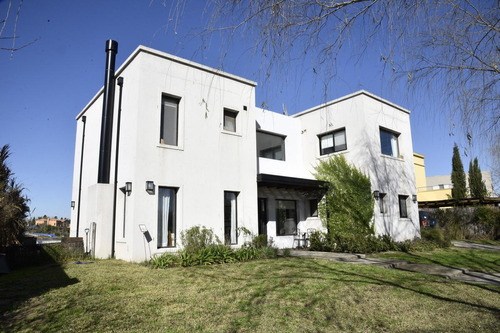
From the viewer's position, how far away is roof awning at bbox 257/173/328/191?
12675mm

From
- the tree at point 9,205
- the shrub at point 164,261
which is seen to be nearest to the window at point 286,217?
the shrub at point 164,261

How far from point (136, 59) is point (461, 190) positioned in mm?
31798

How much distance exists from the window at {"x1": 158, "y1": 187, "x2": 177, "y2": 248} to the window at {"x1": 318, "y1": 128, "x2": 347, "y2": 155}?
8.49 metres

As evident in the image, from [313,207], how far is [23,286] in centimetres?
1187

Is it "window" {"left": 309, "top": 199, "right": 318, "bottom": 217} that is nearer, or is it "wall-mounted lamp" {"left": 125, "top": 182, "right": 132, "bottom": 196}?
"wall-mounted lamp" {"left": 125, "top": 182, "right": 132, "bottom": 196}

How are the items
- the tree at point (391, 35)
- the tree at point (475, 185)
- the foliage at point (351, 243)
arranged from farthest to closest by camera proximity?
the tree at point (475, 185) → the foliage at point (351, 243) → the tree at point (391, 35)

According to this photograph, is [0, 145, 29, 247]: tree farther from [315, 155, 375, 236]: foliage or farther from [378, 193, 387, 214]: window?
[378, 193, 387, 214]: window

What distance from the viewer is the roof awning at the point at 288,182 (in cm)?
1268

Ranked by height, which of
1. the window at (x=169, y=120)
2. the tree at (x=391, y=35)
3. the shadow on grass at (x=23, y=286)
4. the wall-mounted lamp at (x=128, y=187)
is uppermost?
the window at (x=169, y=120)

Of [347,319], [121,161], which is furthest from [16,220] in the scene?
[347,319]

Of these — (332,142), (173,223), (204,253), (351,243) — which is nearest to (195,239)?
(204,253)

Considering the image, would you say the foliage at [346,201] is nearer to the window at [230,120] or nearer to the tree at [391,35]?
the window at [230,120]

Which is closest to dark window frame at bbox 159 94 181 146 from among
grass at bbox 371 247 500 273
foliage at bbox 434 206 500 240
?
grass at bbox 371 247 500 273

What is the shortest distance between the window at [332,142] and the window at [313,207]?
2449mm
